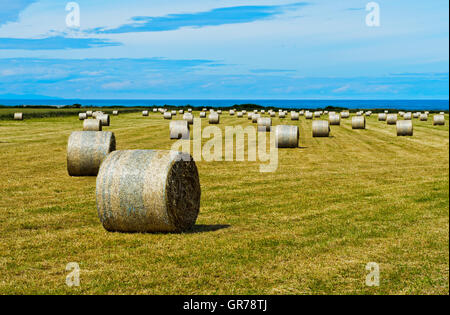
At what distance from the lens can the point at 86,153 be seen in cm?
2147

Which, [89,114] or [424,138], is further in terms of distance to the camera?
[89,114]

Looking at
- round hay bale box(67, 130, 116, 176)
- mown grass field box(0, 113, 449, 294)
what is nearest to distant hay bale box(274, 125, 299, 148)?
mown grass field box(0, 113, 449, 294)

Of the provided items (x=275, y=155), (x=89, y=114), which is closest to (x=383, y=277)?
(x=275, y=155)

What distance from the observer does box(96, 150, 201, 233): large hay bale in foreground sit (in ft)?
A: 38.1

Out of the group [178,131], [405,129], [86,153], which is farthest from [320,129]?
[86,153]

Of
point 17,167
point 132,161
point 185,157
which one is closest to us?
point 132,161

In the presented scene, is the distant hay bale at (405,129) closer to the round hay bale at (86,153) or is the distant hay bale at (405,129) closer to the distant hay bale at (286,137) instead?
the distant hay bale at (286,137)

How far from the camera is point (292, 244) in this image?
11.3 m

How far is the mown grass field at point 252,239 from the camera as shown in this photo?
895 cm

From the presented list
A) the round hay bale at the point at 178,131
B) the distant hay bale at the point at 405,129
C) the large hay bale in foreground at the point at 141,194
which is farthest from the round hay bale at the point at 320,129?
the large hay bale in foreground at the point at 141,194

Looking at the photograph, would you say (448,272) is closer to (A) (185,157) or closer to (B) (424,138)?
(A) (185,157)

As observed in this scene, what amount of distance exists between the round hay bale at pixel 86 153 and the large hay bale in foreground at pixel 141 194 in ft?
30.6

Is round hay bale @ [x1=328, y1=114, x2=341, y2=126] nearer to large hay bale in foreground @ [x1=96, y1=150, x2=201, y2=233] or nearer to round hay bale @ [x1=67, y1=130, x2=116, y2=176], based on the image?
round hay bale @ [x1=67, y1=130, x2=116, y2=176]
